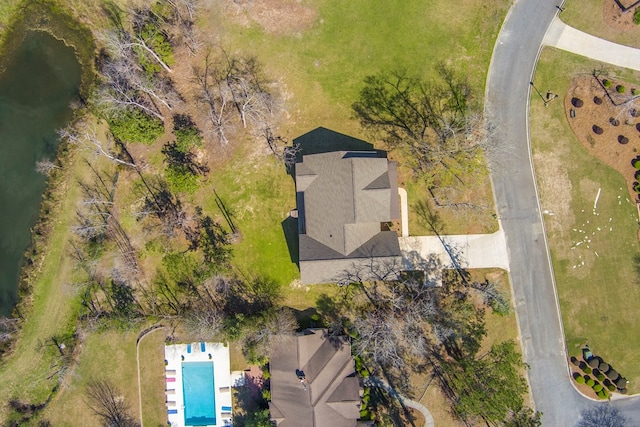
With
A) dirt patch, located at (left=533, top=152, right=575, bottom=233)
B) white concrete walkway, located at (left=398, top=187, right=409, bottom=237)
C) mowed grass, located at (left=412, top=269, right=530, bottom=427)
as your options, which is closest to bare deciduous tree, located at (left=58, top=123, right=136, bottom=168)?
white concrete walkway, located at (left=398, top=187, right=409, bottom=237)

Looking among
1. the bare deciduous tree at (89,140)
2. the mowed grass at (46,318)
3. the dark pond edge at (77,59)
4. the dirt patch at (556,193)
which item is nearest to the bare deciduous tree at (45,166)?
the dark pond edge at (77,59)

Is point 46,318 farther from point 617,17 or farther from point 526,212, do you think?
point 617,17

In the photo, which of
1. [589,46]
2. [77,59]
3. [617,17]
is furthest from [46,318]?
[617,17]

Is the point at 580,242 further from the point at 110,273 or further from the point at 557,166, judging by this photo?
the point at 110,273

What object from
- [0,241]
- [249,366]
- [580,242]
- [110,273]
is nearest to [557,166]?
[580,242]

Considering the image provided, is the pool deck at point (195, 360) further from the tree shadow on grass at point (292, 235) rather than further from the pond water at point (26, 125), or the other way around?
the pond water at point (26, 125)

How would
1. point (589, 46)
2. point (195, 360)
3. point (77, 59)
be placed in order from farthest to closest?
point (77, 59) → point (195, 360) → point (589, 46)

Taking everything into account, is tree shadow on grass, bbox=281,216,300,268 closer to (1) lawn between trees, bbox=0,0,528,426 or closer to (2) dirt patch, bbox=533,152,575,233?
(1) lawn between trees, bbox=0,0,528,426
